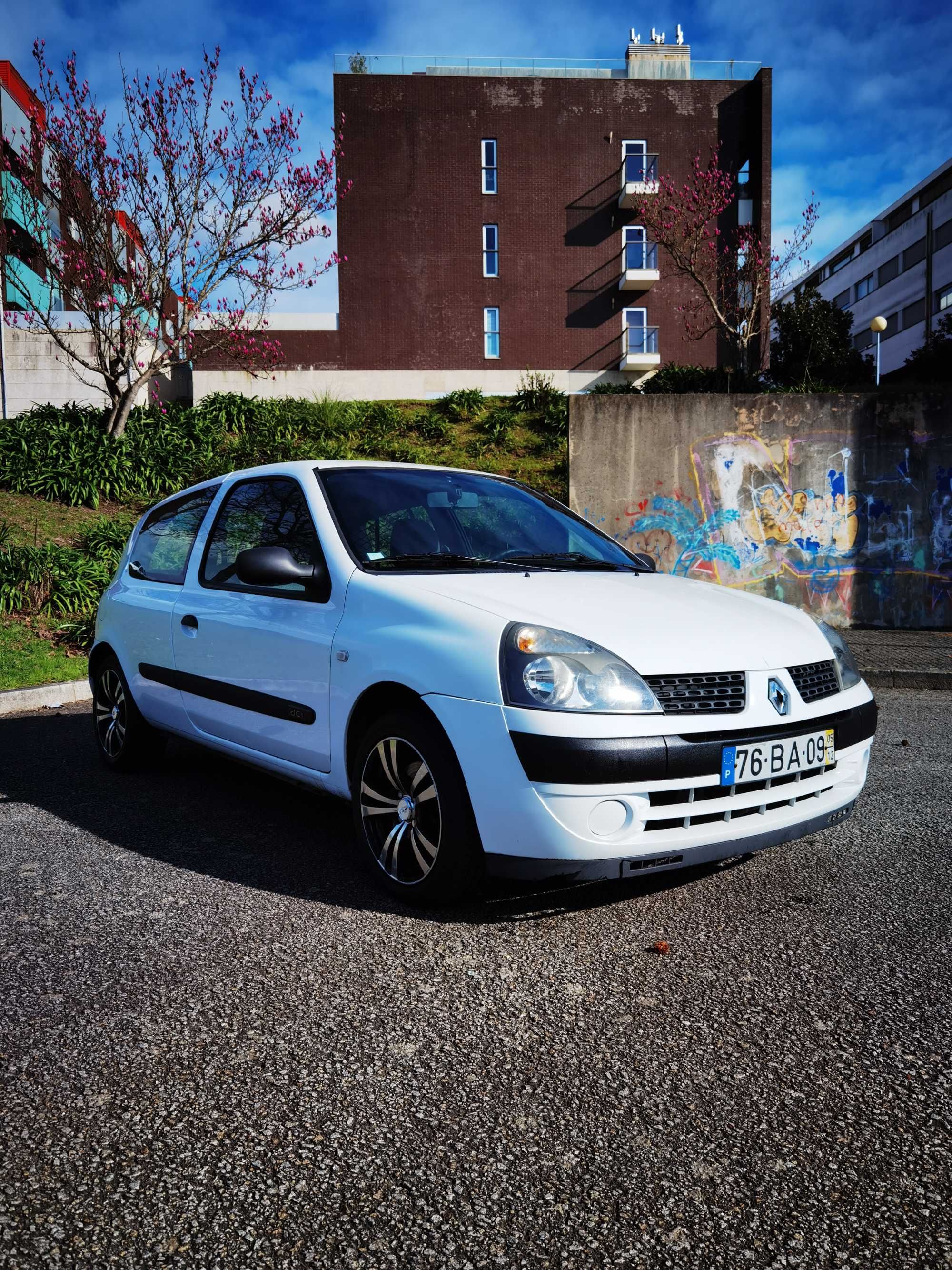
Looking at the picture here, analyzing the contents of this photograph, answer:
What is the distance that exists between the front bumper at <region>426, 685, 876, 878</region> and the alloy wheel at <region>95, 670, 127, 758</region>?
9.12 ft

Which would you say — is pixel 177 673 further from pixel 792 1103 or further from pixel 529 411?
pixel 529 411

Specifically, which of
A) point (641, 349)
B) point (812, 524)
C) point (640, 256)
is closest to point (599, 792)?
point (812, 524)

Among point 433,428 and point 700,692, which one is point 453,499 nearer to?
point 700,692

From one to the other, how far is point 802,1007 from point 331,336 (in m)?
34.7

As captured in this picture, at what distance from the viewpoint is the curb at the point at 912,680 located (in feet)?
26.8

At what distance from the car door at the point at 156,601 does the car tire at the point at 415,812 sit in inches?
59.7

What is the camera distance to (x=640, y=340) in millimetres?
34875

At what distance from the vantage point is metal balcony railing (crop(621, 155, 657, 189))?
3528 cm

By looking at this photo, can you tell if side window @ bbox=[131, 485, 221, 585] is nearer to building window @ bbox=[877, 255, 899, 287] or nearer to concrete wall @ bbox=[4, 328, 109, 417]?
concrete wall @ bbox=[4, 328, 109, 417]

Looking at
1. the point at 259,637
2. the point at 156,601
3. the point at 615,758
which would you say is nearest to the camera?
the point at 615,758

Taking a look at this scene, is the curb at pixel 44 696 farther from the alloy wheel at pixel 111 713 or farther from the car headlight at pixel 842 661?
the car headlight at pixel 842 661

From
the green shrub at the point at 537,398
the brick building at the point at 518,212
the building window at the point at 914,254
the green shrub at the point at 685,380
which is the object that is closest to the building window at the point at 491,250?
the brick building at the point at 518,212

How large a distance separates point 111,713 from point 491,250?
3376 cm

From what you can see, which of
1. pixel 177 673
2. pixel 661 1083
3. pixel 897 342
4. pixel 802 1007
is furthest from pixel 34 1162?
pixel 897 342
